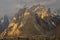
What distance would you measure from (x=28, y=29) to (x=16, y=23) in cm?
633

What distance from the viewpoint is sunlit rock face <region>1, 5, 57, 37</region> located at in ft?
228

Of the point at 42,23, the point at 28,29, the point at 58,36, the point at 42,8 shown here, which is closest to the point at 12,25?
the point at 28,29

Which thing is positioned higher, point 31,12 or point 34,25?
point 31,12

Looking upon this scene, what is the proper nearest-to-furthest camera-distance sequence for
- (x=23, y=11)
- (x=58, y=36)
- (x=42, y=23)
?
(x=58, y=36), (x=42, y=23), (x=23, y=11)

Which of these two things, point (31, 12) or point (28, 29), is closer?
point (28, 29)

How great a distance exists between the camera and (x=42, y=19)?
78.9m

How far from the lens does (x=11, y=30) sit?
2741 inches

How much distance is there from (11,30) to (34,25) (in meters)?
9.35

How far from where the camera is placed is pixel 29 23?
250 feet

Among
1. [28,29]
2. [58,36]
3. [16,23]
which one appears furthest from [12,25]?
[58,36]

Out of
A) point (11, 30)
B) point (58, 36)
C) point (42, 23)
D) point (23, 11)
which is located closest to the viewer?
point (58, 36)

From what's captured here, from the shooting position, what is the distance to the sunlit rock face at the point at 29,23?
69506 mm

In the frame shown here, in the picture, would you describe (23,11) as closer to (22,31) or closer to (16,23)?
(16,23)

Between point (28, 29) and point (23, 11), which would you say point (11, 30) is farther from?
point (23, 11)
